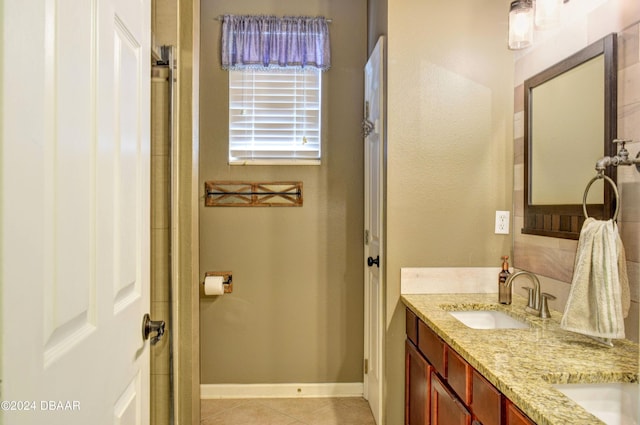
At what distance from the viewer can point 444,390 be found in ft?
5.03

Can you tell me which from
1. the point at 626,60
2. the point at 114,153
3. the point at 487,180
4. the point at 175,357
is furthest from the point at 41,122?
the point at 487,180

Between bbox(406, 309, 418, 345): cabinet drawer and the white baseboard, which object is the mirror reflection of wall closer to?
bbox(406, 309, 418, 345): cabinet drawer

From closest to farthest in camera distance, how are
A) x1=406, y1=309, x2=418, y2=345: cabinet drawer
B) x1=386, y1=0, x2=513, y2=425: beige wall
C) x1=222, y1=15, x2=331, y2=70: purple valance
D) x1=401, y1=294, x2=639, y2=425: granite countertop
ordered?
x1=401, y1=294, x2=639, y2=425: granite countertop
x1=406, y1=309, x2=418, y2=345: cabinet drawer
x1=386, y1=0, x2=513, y2=425: beige wall
x1=222, y1=15, x2=331, y2=70: purple valance

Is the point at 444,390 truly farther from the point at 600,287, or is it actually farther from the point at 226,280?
the point at 226,280

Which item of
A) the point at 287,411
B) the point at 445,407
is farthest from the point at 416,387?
the point at 287,411

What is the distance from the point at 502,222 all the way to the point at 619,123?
0.79 meters

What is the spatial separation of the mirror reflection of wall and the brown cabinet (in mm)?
821

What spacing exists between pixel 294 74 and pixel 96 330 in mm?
2361

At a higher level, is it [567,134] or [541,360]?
[567,134]

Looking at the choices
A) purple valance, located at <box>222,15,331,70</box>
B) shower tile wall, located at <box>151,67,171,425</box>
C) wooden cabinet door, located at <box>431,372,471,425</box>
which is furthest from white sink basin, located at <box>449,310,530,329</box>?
purple valance, located at <box>222,15,331,70</box>

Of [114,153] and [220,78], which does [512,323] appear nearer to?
[114,153]

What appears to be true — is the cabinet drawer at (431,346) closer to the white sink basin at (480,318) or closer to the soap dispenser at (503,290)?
the white sink basin at (480,318)

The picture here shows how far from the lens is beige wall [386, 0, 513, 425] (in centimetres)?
210

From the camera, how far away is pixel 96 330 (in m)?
0.82
